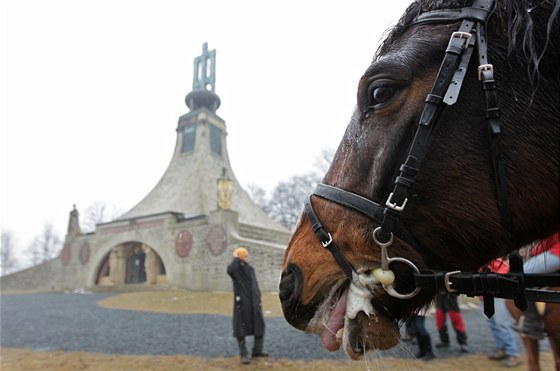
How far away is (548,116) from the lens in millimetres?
1144

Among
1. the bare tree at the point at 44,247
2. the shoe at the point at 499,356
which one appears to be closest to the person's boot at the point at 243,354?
the shoe at the point at 499,356

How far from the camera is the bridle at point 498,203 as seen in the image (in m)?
1.14

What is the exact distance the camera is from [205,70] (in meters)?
41.6

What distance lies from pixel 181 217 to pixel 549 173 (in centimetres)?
2444

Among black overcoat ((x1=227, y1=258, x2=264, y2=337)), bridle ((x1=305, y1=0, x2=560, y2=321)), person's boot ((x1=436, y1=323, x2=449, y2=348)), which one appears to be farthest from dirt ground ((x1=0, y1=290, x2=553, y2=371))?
bridle ((x1=305, y1=0, x2=560, y2=321))

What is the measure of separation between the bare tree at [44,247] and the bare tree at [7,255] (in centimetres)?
456

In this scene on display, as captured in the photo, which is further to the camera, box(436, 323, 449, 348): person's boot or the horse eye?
box(436, 323, 449, 348): person's boot

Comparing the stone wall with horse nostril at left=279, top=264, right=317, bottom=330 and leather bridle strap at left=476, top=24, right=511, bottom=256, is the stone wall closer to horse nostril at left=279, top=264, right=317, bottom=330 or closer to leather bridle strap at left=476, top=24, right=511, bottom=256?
horse nostril at left=279, top=264, right=317, bottom=330

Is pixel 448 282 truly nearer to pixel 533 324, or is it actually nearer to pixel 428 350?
pixel 533 324

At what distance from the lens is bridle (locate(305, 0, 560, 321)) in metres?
1.14

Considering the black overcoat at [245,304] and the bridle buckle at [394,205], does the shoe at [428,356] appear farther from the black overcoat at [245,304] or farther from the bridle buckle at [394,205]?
the bridle buckle at [394,205]

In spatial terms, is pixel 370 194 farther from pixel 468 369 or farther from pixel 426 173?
pixel 468 369

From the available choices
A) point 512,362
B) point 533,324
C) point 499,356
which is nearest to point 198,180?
point 499,356

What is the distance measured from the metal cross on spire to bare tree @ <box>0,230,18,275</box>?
5941 centimetres
